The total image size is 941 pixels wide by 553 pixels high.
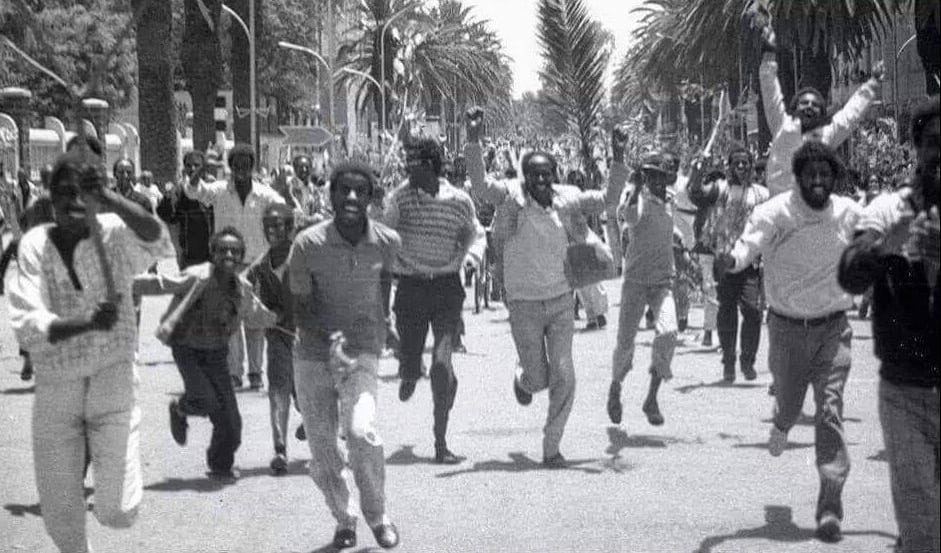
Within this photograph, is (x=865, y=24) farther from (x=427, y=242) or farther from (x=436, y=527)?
(x=436, y=527)

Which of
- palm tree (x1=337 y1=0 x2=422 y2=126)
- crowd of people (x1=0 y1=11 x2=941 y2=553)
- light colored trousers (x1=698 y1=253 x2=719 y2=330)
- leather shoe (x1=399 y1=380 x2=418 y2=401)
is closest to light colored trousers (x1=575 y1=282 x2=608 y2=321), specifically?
light colored trousers (x1=698 y1=253 x2=719 y2=330)

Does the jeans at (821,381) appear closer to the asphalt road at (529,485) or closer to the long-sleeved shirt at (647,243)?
the asphalt road at (529,485)

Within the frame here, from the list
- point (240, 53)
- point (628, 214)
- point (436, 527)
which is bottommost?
point (436, 527)

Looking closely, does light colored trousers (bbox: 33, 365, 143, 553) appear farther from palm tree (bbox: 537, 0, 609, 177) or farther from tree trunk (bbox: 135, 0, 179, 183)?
tree trunk (bbox: 135, 0, 179, 183)

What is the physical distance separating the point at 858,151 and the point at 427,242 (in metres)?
32.5

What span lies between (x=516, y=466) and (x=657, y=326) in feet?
6.16

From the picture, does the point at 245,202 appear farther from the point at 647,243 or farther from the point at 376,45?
the point at 376,45

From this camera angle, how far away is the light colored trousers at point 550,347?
10383mm

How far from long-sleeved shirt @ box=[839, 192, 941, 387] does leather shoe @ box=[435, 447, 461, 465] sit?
14.7 ft

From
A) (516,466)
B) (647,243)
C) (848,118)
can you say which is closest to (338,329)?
(516,466)

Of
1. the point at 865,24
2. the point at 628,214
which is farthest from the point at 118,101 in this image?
the point at 628,214

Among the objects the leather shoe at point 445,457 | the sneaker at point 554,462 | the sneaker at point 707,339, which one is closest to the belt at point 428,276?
the leather shoe at point 445,457

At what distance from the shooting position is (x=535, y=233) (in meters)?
10.4

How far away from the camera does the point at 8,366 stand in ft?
53.3
